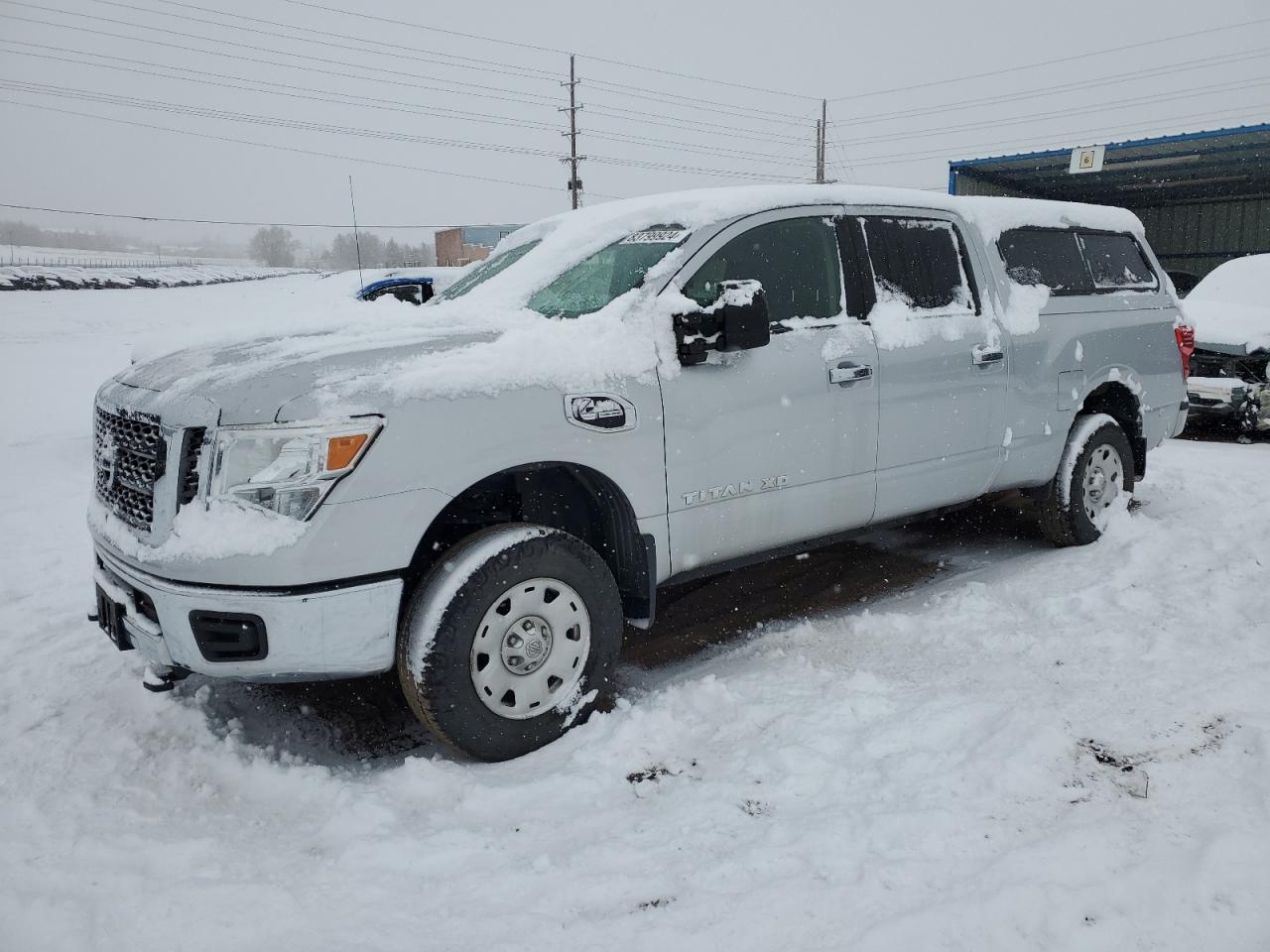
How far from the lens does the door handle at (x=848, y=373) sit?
363cm

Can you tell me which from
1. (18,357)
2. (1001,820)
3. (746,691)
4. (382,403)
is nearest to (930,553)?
(746,691)

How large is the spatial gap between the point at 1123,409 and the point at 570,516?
3.80 meters

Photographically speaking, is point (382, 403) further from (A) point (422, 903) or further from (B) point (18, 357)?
(B) point (18, 357)

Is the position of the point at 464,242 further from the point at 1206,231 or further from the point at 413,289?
the point at 413,289

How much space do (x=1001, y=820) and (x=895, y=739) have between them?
1.62 ft

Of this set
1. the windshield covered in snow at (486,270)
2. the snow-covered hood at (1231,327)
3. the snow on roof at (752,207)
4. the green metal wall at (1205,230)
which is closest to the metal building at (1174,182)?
the green metal wall at (1205,230)

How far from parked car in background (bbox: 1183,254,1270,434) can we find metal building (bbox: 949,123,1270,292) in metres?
7.80

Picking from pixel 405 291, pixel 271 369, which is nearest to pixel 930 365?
pixel 271 369

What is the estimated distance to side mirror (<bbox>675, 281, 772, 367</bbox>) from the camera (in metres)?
3.06

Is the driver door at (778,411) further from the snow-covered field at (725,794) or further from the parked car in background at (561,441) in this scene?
the snow-covered field at (725,794)

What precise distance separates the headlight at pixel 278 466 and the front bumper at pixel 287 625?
0.27 m

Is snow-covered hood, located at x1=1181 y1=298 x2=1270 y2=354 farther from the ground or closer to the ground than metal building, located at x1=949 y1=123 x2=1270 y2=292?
closer to the ground

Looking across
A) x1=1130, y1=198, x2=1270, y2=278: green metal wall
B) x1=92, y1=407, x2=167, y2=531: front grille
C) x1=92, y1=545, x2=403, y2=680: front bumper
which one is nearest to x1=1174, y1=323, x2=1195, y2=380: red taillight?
x1=92, y1=545, x2=403, y2=680: front bumper

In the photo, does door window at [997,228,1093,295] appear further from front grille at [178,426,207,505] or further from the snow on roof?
front grille at [178,426,207,505]
